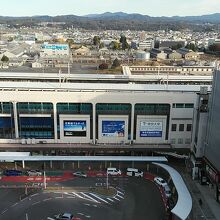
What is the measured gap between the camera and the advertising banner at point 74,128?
76.0 feet

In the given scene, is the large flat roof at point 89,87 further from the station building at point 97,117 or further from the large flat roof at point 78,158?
the large flat roof at point 78,158

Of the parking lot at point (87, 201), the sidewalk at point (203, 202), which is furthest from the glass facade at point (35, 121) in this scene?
the sidewalk at point (203, 202)

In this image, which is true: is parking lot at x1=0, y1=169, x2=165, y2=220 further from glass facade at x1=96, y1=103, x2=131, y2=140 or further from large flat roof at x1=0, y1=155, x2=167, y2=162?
glass facade at x1=96, y1=103, x2=131, y2=140

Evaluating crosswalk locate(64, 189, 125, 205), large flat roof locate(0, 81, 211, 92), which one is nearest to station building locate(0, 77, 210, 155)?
large flat roof locate(0, 81, 211, 92)

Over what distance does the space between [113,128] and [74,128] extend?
2.79 metres

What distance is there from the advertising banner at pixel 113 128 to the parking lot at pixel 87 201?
4.26 m

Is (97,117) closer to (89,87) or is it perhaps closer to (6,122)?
(89,87)

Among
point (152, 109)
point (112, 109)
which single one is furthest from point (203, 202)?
point (112, 109)

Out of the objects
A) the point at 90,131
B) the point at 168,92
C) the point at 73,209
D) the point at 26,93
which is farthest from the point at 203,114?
the point at 26,93

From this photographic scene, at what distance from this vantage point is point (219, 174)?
18.2 meters

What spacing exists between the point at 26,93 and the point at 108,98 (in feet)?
18.8

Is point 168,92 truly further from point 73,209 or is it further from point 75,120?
point 73,209

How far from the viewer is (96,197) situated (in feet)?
58.3

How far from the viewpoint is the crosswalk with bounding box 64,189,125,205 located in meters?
17.4
